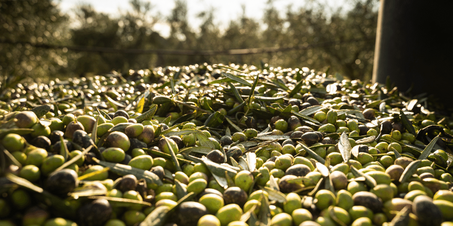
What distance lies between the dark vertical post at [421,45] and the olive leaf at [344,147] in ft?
9.19

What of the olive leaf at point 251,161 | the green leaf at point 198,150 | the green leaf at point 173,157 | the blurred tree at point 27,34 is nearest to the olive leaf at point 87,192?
the green leaf at point 173,157

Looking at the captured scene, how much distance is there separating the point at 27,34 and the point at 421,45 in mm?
14818

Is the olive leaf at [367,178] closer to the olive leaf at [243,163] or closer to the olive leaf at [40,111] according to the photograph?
the olive leaf at [243,163]

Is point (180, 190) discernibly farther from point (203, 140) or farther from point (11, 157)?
point (11, 157)

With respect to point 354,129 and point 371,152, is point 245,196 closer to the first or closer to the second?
point 371,152

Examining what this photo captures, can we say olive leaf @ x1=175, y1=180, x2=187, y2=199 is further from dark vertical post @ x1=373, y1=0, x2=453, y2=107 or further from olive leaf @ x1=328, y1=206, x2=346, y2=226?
dark vertical post @ x1=373, y1=0, x2=453, y2=107

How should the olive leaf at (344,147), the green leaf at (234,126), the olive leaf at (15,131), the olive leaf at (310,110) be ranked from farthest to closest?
the olive leaf at (310,110), the green leaf at (234,126), the olive leaf at (344,147), the olive leaf at (15,131)

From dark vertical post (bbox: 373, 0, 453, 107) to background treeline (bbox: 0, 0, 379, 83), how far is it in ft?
6.55

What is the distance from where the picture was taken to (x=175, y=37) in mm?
29234

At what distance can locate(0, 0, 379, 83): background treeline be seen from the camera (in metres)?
12.6

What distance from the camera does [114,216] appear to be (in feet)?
4.00

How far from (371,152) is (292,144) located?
0.50m

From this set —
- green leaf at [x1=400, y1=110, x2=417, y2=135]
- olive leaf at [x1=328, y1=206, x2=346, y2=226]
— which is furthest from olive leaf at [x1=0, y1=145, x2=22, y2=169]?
green leaf at [x1=400, y1=110, x2=417, y2=135]

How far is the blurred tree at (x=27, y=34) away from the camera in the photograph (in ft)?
39.7
